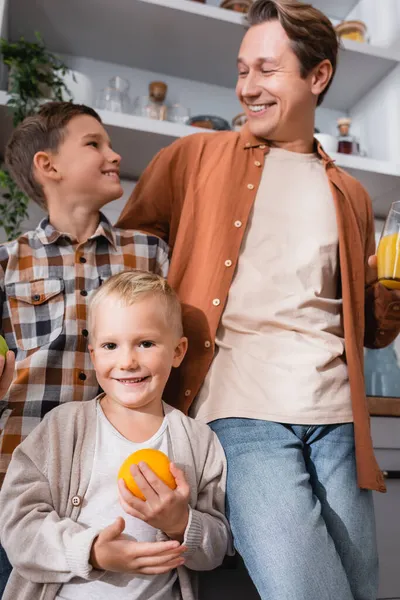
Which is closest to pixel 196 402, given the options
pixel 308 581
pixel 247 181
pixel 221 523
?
pixel 221 523

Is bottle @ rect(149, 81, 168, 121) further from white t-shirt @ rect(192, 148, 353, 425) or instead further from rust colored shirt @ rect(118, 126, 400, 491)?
white t-shirt @ rect(192, 148, 353, 425)

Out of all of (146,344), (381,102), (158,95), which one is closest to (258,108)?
(146,344)

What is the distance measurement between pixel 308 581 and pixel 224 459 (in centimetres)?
25

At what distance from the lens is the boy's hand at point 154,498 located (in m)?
0.88

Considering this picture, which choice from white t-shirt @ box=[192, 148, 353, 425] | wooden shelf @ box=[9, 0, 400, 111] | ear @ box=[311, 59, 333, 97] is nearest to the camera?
white t-shirt @ box=[192, 148, 353, 425]

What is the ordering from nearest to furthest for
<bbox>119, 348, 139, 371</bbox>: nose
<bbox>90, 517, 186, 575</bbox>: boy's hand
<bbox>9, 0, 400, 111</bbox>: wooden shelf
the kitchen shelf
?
<bbox>90, 517, 186, 575</bbox>: boy's hand → <bbox>119, 348, 139, 371</bbox>: nose → the kitchen shelf → <bbox>9, 0, 400, 111</bbox>: wooden shelf

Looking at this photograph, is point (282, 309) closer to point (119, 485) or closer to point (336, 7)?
point (119, 485)

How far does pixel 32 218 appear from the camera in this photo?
2.16 meters

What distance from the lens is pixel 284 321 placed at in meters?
1.17

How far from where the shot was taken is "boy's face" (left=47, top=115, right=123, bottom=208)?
51.9 inches

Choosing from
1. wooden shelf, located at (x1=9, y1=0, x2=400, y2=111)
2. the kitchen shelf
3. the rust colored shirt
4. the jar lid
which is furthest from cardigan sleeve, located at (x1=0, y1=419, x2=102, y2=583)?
the jar lid

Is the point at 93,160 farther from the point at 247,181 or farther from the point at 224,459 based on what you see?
the point at 224,459

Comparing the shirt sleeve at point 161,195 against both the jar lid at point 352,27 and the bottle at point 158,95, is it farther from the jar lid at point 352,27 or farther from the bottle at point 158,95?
the jar lid at point 352,27

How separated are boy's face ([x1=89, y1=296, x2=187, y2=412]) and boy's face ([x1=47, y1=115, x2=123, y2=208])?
35cm
